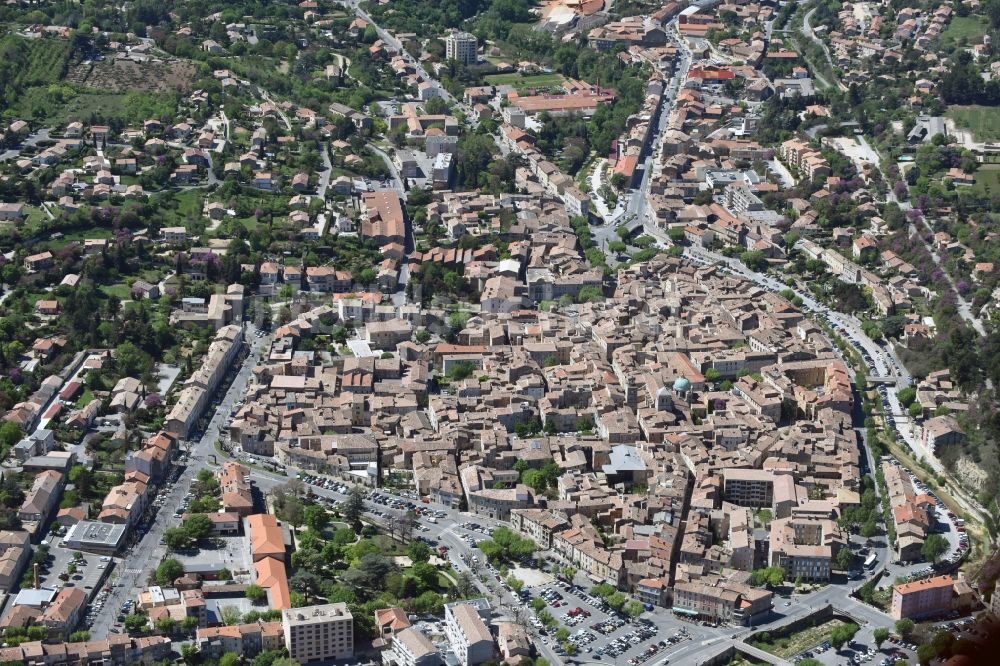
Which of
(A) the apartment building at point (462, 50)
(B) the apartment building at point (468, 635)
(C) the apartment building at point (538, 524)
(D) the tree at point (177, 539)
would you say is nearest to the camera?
(B) the apartment building at point (468, 635)

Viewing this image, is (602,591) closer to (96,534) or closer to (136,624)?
(136,624)

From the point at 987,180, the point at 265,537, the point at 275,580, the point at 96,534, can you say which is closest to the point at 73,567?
the point at 96,534

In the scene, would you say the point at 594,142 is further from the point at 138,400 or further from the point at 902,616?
the point at 902,616

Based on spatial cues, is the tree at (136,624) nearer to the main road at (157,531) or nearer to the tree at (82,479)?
the main road at (157,531)

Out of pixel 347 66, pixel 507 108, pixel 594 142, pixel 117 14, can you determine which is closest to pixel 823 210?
pixel 594 142

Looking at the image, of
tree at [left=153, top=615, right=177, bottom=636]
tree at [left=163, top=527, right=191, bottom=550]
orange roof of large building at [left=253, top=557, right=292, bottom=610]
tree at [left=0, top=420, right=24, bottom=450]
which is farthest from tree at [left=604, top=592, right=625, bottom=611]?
tree at [left=0, top=420, right=24, bottom=450]

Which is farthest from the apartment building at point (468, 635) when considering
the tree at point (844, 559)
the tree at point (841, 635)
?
the tree at point (844, 559)

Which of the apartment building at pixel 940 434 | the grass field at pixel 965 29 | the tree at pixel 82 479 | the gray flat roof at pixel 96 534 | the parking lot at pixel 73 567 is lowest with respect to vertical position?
the parking lot at pixel 73 567
